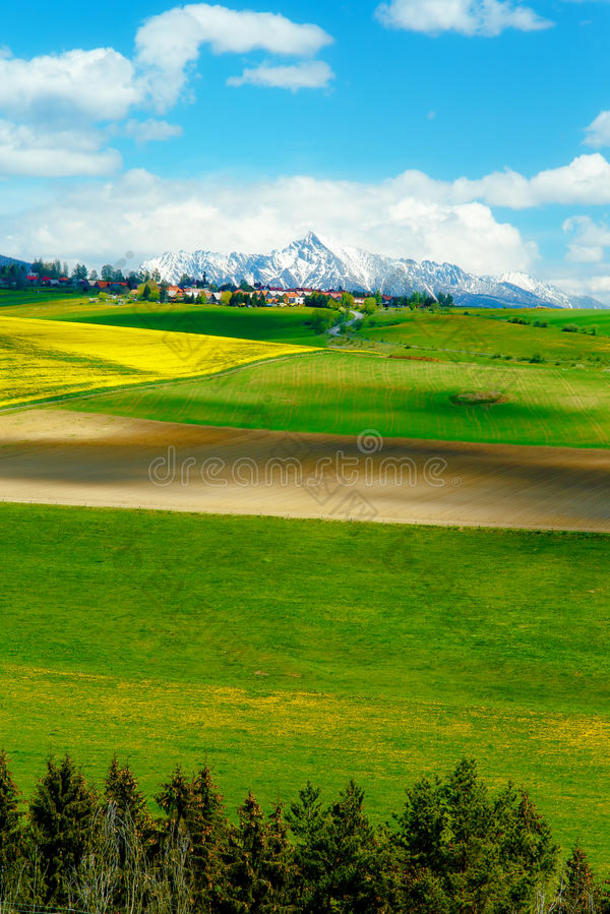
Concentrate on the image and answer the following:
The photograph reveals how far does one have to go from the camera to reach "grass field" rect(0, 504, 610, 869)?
64.1 feet

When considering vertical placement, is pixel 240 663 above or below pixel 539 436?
below

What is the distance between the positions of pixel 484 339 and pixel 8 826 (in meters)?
124

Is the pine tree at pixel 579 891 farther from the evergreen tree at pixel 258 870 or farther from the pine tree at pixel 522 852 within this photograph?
the evergreen tree at pixel 258 870

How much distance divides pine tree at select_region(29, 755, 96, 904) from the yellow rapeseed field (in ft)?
204

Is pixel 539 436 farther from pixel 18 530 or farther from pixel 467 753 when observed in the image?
pixel 467 753

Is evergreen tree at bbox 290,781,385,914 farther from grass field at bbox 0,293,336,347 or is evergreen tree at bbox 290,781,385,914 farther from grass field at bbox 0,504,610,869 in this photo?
grass field at bbox 0,293,336,347

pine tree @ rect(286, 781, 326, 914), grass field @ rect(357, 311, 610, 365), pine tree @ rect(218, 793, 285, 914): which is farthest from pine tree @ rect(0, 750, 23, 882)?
grass field @ rect(357, 311, 610, 365)

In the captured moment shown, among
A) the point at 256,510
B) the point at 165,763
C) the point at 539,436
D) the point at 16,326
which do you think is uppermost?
the point at 16,326

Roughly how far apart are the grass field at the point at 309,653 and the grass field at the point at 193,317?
9976 centimetres

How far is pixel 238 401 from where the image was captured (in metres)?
76.1

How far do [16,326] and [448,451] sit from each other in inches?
2747

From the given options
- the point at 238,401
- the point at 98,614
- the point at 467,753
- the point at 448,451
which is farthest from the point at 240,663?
the point at 238,401

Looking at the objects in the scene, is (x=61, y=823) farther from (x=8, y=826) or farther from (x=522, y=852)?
(x=522, y=852)

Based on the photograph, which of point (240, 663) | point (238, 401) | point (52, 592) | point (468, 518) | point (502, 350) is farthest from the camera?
point (502, 350)
